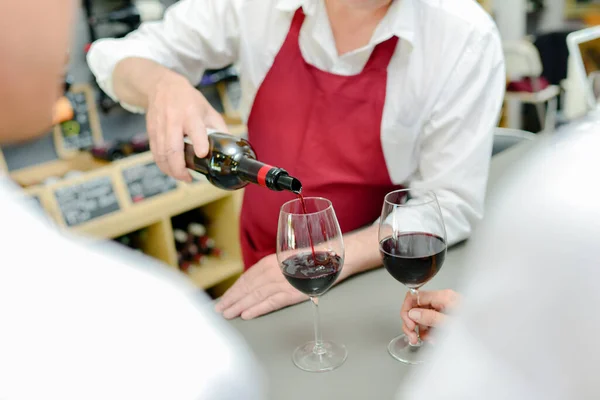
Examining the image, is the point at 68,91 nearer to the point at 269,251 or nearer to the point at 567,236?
the point at 269,251

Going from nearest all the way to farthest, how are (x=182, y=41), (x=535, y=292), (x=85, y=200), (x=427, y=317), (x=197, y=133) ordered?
(x=535, y=292)
(x=427, y=317)
(x=197, y=133)
(x=182, y=41)
(x=85, y=200)

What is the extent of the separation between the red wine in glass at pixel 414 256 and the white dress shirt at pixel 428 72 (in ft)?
0.94

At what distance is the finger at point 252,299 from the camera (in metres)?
1.10

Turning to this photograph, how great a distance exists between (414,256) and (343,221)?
49cm

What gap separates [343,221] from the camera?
144 centimetres

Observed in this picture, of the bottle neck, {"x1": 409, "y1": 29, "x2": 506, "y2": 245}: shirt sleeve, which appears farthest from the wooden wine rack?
{"x1": 409, "y1": 29, "x2": 506, "y2": 245}: shirt sleeve

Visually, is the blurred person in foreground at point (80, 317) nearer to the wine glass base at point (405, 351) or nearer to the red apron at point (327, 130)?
the wine glass base at point (405, 351)

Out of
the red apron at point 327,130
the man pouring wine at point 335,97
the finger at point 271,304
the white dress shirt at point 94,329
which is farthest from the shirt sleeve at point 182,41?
the white dress shirt at point 94,329

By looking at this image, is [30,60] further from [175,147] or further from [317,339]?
[175,147]

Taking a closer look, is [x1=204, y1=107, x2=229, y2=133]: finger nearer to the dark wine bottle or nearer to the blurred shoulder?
the dark wine bottle

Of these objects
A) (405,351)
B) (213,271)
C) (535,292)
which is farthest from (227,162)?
(213,271)

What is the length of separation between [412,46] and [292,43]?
0.31 m

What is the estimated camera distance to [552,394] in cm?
30

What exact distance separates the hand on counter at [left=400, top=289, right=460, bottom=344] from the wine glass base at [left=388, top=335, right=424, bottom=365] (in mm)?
15
